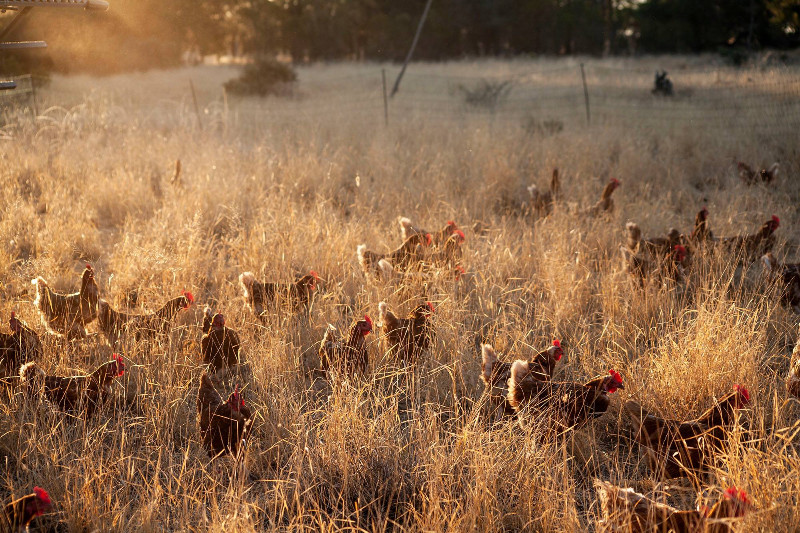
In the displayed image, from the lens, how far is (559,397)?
9.09 ft

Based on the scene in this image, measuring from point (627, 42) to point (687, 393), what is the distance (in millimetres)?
41837

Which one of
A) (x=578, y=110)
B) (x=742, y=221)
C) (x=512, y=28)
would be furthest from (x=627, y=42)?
(x=742, y=221)

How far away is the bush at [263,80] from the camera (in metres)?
19.0

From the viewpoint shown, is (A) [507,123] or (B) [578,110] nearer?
(A) [507,123]

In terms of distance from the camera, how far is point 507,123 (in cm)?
1101

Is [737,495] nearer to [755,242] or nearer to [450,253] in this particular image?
[450,253]

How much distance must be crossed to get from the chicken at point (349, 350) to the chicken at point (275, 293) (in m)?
0.70

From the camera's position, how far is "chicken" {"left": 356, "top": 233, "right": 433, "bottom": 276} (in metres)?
4.32

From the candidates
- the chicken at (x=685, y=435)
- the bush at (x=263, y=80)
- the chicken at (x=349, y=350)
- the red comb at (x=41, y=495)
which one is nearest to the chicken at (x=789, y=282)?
the chicken at (x=685, y=435)

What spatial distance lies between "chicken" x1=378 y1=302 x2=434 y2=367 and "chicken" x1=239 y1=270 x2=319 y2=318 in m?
0.72

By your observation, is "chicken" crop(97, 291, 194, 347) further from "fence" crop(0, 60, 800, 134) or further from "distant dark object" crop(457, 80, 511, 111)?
"distant dark object" crop(457, 80, 511, 111)

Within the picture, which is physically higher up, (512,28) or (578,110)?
(512,28)

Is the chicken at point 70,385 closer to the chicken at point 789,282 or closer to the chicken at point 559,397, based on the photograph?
the chicken at point 559,397

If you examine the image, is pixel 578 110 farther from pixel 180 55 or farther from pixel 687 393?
pixel 180 55
